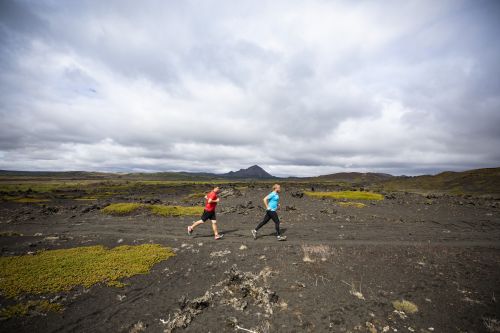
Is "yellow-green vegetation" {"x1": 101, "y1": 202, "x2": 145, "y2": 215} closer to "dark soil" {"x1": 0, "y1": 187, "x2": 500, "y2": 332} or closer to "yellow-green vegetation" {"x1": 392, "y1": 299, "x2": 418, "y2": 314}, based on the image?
"dark soil" {"x1": 0, "y1": 187, "x2": 500, "y2": 332}

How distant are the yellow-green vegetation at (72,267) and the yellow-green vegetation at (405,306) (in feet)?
33.6

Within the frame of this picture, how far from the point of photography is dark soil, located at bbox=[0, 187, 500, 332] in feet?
26.0

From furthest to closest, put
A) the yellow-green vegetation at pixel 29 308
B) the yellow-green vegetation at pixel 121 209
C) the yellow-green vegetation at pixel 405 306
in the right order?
1. the yellow-green vegetation at pixel 121 209
2. the yellow-green vegetation at pixel 405 306
3. the yellow-green vegetation at pixel 29 308

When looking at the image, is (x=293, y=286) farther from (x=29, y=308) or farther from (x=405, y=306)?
(x=29, y=308)

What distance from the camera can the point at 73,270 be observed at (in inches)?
452

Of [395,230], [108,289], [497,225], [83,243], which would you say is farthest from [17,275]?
[497,225]

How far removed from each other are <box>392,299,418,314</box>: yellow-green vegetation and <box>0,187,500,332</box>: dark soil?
0.68 feet

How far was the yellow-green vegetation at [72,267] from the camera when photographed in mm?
9953

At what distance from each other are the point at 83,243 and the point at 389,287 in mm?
17296

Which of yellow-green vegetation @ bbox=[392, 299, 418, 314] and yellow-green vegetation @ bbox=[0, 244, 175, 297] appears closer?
yellow-green vegetation @ bbox=[392, 299, 418, 314]

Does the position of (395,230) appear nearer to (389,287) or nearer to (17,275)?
(389,287)

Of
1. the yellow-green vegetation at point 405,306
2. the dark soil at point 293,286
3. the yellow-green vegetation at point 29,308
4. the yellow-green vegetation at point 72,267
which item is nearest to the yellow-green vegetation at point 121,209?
the dark soil at point 293,286

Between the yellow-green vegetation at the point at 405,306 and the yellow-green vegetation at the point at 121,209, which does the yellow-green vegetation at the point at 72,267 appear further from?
the yellow-green vegetation at the point at 121,209

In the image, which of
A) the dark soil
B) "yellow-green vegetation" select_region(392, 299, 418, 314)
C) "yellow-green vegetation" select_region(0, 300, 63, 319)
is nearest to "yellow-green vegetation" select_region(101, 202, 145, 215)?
the dark soil
